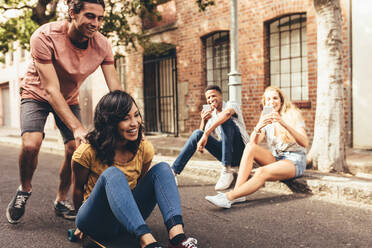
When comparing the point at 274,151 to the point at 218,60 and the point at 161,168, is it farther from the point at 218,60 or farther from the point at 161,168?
the point at 218,60

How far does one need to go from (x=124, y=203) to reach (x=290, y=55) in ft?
24.3

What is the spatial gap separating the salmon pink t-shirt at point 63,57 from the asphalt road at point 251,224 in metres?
1.17

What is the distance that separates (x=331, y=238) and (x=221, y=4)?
321 inches

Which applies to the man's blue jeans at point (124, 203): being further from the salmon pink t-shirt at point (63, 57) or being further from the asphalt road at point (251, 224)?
the salmon pink t-shirt at point (63, 57)

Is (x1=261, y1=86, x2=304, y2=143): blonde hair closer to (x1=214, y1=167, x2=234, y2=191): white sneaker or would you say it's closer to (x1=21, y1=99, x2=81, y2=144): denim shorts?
(x1=214, y1=167, x2=234, y2=191): white sneaker

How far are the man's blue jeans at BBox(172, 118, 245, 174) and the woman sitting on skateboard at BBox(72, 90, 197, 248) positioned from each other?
203 centimetres

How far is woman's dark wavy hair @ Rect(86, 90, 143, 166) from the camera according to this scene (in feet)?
8.21

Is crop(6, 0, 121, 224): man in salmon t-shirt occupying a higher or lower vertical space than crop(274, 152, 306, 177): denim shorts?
higher

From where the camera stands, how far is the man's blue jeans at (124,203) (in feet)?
7.70

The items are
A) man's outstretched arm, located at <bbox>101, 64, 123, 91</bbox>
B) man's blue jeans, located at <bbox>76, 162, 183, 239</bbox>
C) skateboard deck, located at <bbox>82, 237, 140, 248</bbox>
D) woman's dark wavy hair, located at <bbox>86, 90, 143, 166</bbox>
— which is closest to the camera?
man's blue jeans, located at <bbox>76, 162, 183, 239</bbox>

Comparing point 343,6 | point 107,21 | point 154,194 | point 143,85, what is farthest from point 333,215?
point 143,85

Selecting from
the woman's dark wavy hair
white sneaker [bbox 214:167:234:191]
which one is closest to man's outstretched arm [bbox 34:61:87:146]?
the woman's dark wavy hair

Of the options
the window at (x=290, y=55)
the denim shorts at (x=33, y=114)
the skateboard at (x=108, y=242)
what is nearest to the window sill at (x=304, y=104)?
the window at (x=290, y=55)

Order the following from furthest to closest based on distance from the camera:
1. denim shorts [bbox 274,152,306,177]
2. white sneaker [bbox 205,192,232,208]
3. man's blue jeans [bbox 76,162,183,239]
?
1. denim shorts [bbox 274,152,306,177]
2. white sneaker [bbox 205,192,232,208]
3. man's blue jeans [bbox 76,162,183,239]
